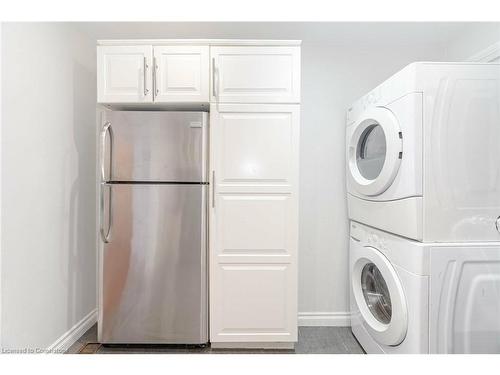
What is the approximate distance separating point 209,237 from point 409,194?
1.17m

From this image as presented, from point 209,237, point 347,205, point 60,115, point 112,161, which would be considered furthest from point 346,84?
point 60,115

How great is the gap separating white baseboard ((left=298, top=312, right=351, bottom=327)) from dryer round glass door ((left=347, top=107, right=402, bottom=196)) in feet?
3.58

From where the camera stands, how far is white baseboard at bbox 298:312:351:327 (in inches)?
95.3

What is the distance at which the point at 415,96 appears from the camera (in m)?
1.43

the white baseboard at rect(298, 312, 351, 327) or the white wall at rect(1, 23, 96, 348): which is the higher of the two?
the white wall at rect(1, 23, 96, 348)

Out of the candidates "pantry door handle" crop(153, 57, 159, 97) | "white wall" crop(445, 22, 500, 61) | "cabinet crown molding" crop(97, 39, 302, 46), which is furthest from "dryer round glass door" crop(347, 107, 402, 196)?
"pantry door handle" crop(153, 57, 159, 97)

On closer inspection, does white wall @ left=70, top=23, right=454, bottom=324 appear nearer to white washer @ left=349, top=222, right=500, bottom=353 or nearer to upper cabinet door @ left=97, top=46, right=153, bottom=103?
white washer @ left=349, top=222, right=500, bottom=353

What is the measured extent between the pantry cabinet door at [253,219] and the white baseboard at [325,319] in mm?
547

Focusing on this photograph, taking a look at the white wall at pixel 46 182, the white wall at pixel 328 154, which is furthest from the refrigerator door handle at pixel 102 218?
the white wall at pixel 328 154

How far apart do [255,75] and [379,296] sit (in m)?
1.57

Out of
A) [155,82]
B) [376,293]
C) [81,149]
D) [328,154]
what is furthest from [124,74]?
[376,293]

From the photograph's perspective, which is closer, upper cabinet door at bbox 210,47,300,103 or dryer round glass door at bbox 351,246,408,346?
dryer round glass door at bbox 351,246,408,346

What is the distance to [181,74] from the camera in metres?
1.93

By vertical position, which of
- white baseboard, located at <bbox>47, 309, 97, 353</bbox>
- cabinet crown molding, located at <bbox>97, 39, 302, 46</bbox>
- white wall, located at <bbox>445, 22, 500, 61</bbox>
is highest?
white wall, located at <bbox>445, 22, 500, 61</bbox>
